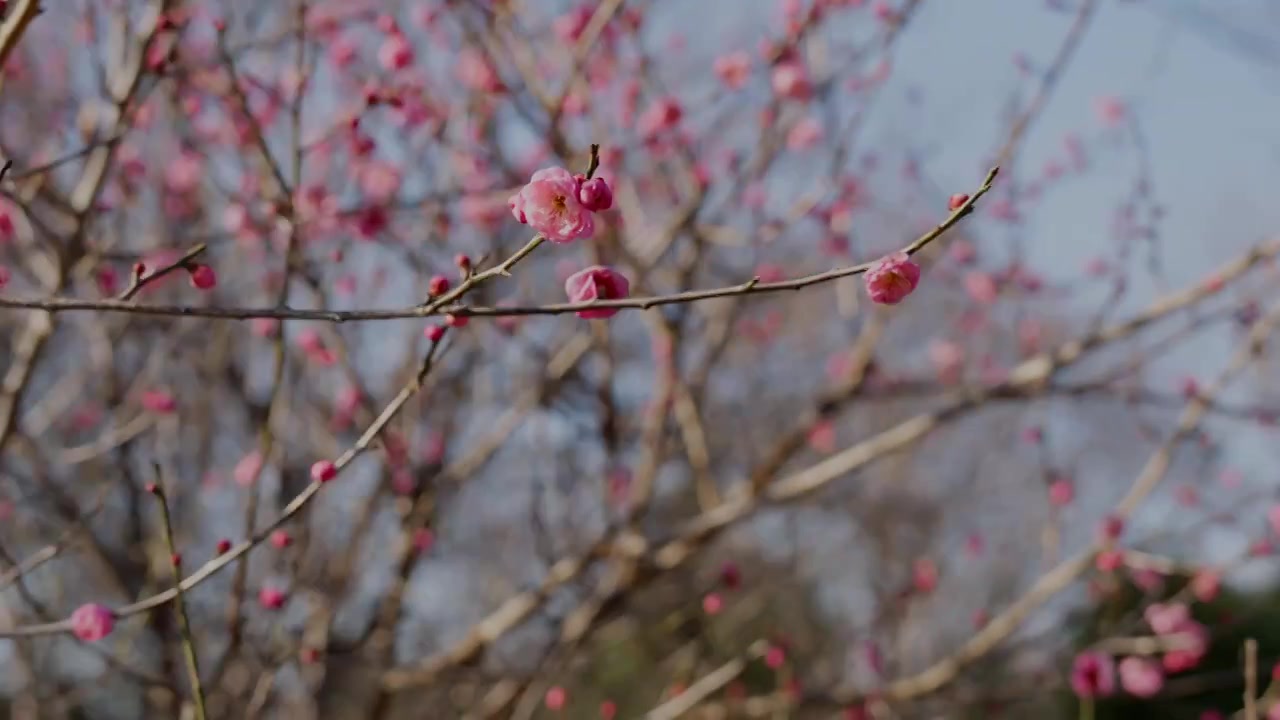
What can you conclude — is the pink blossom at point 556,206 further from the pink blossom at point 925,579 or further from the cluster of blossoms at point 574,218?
the pink blossom at point 925,579

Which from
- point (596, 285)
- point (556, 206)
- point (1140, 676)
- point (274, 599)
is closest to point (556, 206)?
point (556, 206)

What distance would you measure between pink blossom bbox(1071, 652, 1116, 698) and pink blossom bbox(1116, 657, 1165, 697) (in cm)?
10

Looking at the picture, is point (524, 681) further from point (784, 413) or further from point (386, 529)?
point (784, 413)

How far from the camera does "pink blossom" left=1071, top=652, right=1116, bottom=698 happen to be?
305 centimetres

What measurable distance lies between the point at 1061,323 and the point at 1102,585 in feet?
13.9

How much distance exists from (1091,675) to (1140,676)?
22.3 inches

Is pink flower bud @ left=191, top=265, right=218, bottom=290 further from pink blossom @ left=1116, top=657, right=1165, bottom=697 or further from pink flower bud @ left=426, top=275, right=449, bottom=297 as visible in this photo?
pink blossom @ left=1116, top=657, right=1165, bottom=697

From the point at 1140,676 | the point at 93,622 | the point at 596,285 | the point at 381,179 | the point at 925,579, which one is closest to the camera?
the point at 596,285

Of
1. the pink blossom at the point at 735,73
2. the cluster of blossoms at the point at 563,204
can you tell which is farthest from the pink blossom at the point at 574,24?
the cluster of blossoms at the point at 563,204

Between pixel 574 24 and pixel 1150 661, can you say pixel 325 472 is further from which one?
pixel 1150 661

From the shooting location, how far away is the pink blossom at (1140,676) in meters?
3.51

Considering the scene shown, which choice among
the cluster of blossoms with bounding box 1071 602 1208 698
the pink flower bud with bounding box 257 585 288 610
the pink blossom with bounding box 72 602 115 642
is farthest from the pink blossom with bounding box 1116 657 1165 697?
the pink blossom with bounding box 72 602 115 642

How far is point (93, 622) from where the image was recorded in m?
1.66

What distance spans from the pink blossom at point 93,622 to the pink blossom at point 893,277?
1.13 metres
